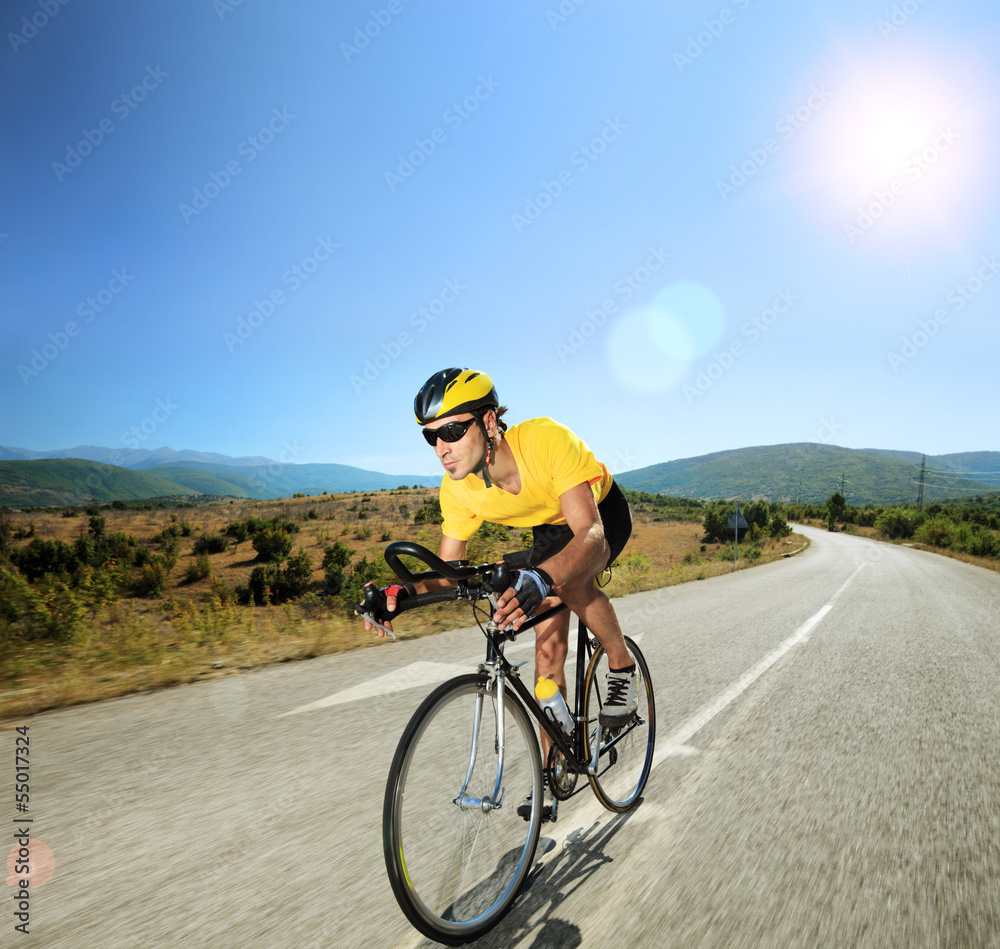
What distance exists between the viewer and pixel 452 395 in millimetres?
2053

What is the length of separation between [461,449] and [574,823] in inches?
75.4

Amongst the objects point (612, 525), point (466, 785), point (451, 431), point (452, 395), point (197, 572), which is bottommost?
point (197, 572)

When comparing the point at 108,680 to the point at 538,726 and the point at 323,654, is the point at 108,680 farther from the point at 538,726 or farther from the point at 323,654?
the point at 538,726

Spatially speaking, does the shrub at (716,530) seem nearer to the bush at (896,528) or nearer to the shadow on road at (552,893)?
the bush at (896,528)

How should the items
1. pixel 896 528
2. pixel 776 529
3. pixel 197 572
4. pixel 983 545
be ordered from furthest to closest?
1. pixel 896 528
2. pixel 776 529
3. pixel 983 545
4. pixel 197 572

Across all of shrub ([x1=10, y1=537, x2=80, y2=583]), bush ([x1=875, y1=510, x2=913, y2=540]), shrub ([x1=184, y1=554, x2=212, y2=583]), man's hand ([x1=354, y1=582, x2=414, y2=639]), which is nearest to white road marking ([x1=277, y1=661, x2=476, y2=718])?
man's hand ([x1=354, y1=582, x2=414, y2=639])

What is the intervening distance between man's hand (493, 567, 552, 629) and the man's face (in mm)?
557

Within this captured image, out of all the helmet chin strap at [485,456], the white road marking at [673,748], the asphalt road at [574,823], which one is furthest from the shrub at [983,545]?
the helmet chin strap at [485,456]

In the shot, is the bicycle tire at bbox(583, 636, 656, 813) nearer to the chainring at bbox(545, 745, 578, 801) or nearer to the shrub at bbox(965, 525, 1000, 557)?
the chainring at bbox(545, 745, 578, 801)

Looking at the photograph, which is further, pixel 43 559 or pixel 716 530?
pixel 716 530

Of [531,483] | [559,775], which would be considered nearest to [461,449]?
[531,483]

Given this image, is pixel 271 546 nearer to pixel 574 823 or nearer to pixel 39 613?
pixel 39 613

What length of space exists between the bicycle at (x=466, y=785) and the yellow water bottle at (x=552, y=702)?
0.11 ft

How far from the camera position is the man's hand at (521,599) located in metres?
1.74
